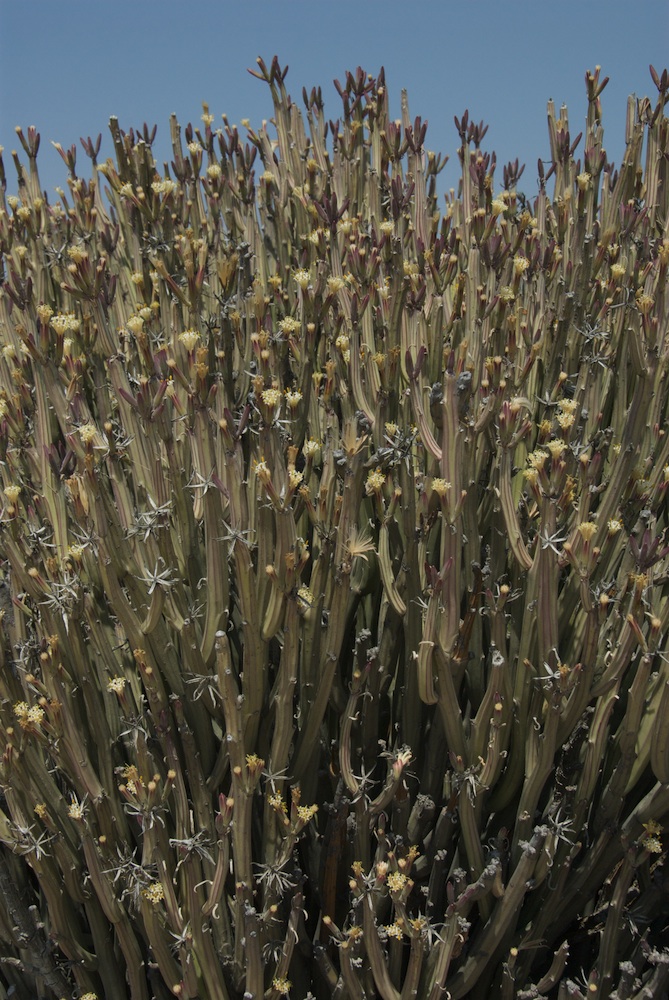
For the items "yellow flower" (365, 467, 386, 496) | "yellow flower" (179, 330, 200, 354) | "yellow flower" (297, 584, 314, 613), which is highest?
"yellow flower" (179, 330, 200, 354)

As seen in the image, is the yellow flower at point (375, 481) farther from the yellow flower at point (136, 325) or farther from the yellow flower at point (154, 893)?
the yellow flower at point (154, 893)

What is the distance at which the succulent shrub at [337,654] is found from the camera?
238 cm

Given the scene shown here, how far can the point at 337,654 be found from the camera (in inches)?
96.3

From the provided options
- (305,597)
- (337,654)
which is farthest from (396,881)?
(305,597)

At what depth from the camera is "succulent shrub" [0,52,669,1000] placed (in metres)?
2.38

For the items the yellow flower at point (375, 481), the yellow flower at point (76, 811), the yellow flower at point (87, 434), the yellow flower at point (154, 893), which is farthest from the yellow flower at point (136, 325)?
the yellow flower at point (154, 893)

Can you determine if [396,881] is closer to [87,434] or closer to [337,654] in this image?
[337,654]

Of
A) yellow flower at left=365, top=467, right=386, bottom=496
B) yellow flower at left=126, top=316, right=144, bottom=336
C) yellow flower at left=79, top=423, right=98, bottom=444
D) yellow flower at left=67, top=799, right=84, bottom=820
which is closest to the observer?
yellow flower at left=79, top=423, right=98, bottom=444

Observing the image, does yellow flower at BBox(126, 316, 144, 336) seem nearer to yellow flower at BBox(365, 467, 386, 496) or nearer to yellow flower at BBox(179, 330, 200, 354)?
yellow flower at BBox(179, 330, 200, 354)

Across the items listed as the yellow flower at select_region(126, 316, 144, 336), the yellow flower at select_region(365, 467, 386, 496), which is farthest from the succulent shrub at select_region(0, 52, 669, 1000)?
the yellow flower at select_region(126, 316, 144, 336)

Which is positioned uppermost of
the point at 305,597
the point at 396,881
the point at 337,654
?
the point at 305,597

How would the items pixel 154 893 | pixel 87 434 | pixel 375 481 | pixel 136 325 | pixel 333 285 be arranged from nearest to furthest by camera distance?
pixel 87 434 → pixel 154 893 → pixel 375 481 → pixel 136 325 → pixel 333 285

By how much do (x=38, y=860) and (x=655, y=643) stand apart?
5.88ft

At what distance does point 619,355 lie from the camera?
3.24 meters
